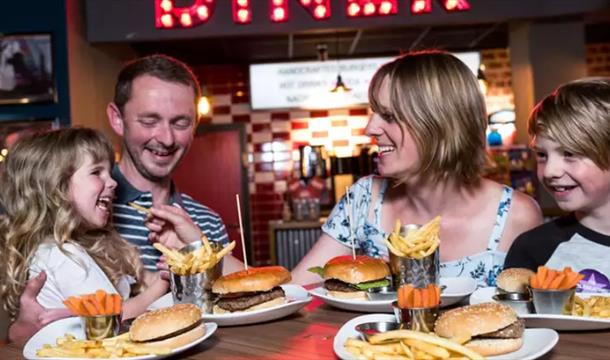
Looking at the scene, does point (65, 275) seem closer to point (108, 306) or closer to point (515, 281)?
point (108, 306)

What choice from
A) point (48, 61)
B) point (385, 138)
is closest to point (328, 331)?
point (385, 138)

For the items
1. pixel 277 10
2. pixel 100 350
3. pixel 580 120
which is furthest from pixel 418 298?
pixel 277 10

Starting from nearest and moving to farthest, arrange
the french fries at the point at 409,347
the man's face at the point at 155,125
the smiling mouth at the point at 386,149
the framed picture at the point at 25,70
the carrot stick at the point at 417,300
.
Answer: the french fries at the point at 409,347, the carrot stick at the point at 417,300, the smiling mouth at the point at 386,149, the man's face at the point at 155,125, the framed picture at the point at 25,70

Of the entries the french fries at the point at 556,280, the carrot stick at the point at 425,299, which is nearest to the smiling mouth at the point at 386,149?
the french fries at the point at 556,280

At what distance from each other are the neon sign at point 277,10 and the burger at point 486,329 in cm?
456

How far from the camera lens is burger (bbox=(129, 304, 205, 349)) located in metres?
1.35

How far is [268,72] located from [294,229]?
229 centimetres

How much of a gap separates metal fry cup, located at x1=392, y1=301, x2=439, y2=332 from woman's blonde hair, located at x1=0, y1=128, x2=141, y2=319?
1221 mm

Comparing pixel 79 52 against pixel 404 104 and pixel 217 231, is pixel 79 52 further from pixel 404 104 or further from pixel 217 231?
pixel 404 104

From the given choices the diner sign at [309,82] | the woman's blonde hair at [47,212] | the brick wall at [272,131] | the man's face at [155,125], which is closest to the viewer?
the woman's blonde hair at [47,212]

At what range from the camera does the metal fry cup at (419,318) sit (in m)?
1.33

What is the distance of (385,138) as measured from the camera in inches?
89.7

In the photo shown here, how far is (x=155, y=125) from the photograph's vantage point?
2.73 meters

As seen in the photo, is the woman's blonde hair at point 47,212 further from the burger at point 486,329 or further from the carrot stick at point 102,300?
the burger at point 486,329
